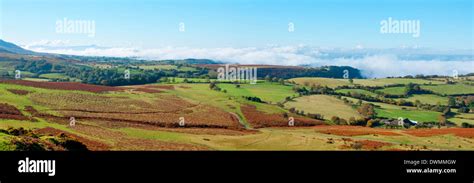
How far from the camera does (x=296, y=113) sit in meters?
77.1

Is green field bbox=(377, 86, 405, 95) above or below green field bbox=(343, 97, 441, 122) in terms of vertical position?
above

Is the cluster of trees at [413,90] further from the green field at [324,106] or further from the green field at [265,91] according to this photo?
the green field at [265,91]

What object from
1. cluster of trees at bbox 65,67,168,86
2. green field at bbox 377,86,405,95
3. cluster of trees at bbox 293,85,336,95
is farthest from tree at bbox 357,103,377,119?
cluster of trees at bbox 65,67,168,86

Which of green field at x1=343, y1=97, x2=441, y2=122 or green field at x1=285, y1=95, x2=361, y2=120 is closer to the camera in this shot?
green field at x1=285, y1=95, x2=361, y2=120

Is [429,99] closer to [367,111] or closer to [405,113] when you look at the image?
[405,113]

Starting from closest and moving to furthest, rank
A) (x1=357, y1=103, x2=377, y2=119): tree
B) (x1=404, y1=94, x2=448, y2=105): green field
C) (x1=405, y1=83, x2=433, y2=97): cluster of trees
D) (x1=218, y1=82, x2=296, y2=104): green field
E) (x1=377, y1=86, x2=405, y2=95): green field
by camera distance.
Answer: (x1=357, y1=103, x2=377, y2=119): tree
(x1=218, y1=82, x2=296, y2=104): green field
(x1=404, y1=94, x2=448, y2=105): green field
(x1=405, y1=83, x2=433, y2=97): cluster of trees
(x1=377, y1=86, x2=405, y2=95): green field

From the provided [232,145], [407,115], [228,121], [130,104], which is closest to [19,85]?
[130,104]

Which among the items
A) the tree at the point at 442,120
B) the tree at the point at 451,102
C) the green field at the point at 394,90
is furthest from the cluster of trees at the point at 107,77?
the tree at the point at 451,102

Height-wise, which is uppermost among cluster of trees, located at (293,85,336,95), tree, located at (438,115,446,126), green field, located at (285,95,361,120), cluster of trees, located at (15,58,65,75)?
cluster of trees, located at (15,58,65,75)

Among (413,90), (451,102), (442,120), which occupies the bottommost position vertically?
(442,120)

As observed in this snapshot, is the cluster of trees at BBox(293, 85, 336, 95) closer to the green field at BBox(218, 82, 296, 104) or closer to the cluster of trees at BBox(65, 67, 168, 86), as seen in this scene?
the green field at BBox(218, 82, 296, 104)

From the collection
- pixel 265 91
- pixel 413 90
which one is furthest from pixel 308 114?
pixel 413 90
